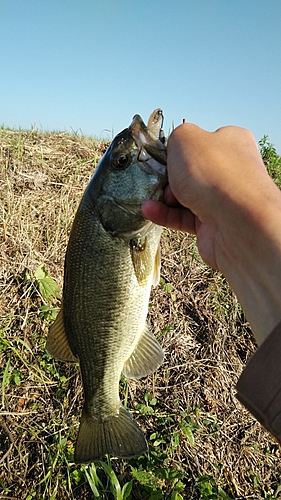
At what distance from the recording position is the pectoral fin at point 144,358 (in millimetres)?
2422

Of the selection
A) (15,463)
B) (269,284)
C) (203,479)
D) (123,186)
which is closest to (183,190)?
(123,186)

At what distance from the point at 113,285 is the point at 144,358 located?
528mm

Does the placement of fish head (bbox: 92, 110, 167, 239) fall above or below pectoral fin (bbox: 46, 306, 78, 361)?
above

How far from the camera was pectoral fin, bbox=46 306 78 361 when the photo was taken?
2320 mm

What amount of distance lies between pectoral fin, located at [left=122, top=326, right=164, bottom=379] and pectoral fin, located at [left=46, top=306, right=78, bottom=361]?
32 centimetres

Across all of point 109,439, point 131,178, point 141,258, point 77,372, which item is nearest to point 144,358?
point 109,439

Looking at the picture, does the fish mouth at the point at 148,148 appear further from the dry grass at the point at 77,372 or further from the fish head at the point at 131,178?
the dry grass at the point at 77,372

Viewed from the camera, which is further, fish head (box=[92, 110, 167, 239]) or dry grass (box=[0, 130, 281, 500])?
dry grass (box=[0, 130, 281, 500])

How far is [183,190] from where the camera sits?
5.99 ft

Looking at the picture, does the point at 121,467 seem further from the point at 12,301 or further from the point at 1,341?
the point at 12,301

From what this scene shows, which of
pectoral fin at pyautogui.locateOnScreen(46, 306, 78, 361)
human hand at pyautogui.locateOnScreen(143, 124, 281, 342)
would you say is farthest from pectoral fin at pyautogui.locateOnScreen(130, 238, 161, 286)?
pectoral fin at pyautogui.locateOnScreen(46, 306, 78, 361)

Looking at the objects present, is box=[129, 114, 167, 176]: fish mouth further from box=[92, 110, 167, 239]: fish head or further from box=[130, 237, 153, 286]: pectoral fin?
box=[130, 237, 153, 286]: pectoral fin

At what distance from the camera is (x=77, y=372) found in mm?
3725

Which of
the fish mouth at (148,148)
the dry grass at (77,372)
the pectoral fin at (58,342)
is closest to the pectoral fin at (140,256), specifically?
the fish mouth at (148,148)
